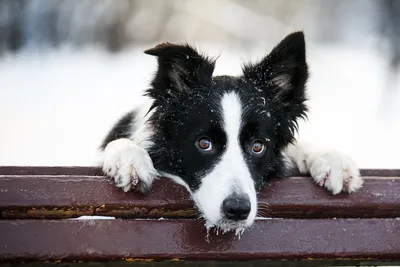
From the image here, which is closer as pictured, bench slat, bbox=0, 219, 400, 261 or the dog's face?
bench slat, bbox=0, 219, 400, 261

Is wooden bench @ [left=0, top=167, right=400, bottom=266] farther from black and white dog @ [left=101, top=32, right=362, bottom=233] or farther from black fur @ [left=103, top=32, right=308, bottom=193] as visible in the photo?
black fur @ [left=103, top=32, right=308, bottom=193]

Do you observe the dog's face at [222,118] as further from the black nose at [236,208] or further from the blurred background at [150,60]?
the blurred background at [150,60]

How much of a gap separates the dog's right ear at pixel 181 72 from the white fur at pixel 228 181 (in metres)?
0.28

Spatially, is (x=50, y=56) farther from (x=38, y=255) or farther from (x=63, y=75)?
(x=38, y=255)

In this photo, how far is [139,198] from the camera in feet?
10.1

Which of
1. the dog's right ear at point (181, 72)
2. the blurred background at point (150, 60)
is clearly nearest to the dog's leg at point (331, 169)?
the dog's right ear at point (181, 72)

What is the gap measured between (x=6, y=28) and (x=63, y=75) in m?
2.22

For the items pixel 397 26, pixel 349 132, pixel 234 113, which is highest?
pixel 397 26

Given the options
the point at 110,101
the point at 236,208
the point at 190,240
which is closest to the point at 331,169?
the point at 236,208

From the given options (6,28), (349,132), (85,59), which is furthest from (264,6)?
(349,132)

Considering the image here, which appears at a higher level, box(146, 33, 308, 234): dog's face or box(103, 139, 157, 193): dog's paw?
box(146, 33, 308, 234): dog's face

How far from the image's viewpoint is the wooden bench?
9.68ft

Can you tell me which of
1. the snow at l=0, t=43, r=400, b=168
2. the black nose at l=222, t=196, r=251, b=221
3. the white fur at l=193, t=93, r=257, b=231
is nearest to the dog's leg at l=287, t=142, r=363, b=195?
the white fur at l=193, t=93, r=257, b=231

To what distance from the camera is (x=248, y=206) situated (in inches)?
120
